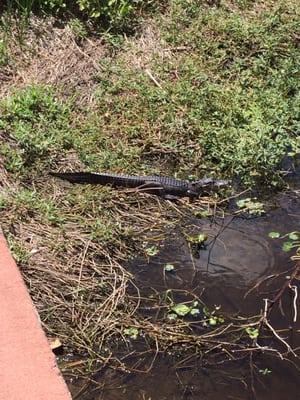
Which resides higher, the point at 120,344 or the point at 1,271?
the point at 1,271

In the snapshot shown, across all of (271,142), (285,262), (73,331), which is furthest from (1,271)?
(271,142)

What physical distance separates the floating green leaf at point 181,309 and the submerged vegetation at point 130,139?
0.01 metres

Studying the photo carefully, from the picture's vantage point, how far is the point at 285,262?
536 cm

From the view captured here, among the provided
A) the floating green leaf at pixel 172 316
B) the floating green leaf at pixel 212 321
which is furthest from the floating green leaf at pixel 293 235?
the floating green leaf at pixel 172 316

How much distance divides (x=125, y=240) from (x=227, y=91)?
7.83ft

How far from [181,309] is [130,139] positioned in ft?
6.81

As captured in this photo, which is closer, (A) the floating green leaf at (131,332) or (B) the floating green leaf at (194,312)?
(A) the floating green leaf at (131,332)

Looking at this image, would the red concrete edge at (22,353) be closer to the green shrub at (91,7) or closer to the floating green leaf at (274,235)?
the floating green leaf at (274,235)

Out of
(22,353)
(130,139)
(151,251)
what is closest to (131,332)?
(151,251)

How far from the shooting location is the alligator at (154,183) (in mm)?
5801

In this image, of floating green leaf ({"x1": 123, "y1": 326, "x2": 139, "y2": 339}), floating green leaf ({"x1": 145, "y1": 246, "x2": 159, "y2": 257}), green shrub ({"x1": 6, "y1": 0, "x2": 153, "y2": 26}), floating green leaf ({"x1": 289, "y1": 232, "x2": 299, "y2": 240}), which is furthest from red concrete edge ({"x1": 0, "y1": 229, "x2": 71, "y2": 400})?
green shrub ({"x1": 6, "y1": 0, "x2": 153, "y2": 26})

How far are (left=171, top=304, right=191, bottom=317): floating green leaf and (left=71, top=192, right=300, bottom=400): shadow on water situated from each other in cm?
9

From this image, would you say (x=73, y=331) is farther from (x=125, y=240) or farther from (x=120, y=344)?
(x=125, y=240)

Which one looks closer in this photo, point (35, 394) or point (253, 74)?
point (35, 394)
